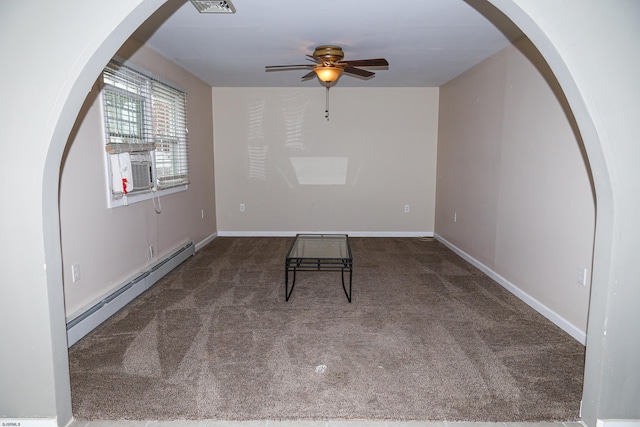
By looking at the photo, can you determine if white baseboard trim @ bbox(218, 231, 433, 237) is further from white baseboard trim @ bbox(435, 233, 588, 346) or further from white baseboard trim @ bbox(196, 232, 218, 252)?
white baseboard trim @ bbox(435, 233, 588, 346)

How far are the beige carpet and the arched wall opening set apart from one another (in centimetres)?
33

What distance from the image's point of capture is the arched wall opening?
1592mm

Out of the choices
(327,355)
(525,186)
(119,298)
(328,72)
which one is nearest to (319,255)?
(327,355)

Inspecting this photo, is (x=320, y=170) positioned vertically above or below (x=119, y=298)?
above

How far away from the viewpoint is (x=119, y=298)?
10.3ft

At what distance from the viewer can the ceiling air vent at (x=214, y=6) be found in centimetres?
262

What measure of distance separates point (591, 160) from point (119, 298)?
10.5 feet

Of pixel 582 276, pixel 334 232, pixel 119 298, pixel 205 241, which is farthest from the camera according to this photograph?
pixel 334 232

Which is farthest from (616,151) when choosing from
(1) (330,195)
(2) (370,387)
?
(1) (330,195)

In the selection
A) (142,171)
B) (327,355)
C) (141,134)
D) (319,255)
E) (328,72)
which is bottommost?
(327,355)

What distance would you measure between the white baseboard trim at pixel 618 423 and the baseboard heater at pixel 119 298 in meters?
2.89

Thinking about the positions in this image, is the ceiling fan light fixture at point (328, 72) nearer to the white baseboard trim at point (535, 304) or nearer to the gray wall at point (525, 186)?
the gray wall at point (525, 186)

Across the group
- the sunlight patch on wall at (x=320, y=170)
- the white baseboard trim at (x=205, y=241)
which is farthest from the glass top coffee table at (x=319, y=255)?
the sunlight patch on wall at (x=320, y=170)

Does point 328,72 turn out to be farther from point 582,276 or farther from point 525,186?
point 582,276
